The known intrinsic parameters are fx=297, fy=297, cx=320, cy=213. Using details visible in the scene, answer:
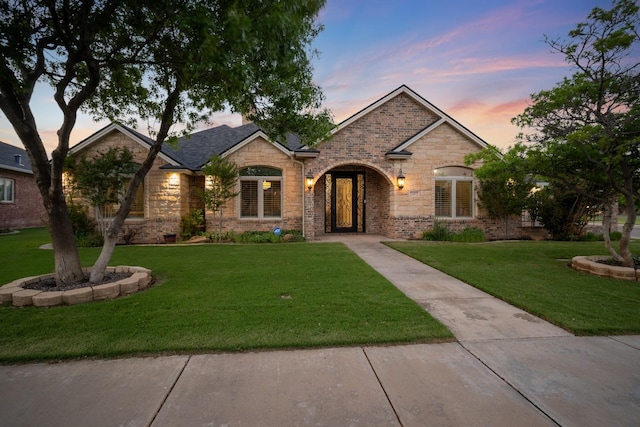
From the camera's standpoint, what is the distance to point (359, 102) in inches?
699

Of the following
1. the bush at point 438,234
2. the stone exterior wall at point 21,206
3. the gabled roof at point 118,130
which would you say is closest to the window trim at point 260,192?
the gabled roof at point 118,130

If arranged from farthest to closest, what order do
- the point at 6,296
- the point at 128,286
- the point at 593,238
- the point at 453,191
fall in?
the point at 453,191 → the point at 593,238 → the point at 128,286 → the point at 6,296

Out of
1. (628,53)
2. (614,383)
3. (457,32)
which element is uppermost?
(457,32)

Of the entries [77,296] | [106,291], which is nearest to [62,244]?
[77,296]

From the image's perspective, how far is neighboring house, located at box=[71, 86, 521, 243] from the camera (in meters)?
12.2

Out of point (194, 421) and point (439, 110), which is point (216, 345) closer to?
point (194, 421)

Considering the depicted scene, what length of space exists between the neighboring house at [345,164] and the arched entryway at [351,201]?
1156 millimetres

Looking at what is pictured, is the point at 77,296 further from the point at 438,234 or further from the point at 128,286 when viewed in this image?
the point at 438,234

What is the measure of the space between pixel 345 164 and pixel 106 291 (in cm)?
976

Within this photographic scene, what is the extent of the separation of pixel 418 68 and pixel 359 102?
17.3 feet

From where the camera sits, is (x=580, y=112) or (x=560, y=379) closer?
(x=560, y=379)

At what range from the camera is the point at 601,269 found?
6.32 m

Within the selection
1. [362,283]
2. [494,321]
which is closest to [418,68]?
[362,283]

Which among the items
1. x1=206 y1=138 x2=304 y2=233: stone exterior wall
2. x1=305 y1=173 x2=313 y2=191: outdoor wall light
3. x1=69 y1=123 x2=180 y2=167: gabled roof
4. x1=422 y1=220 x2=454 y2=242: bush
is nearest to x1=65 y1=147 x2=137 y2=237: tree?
x1=69 y1=123 x2=180 y2=167: gabled roof
